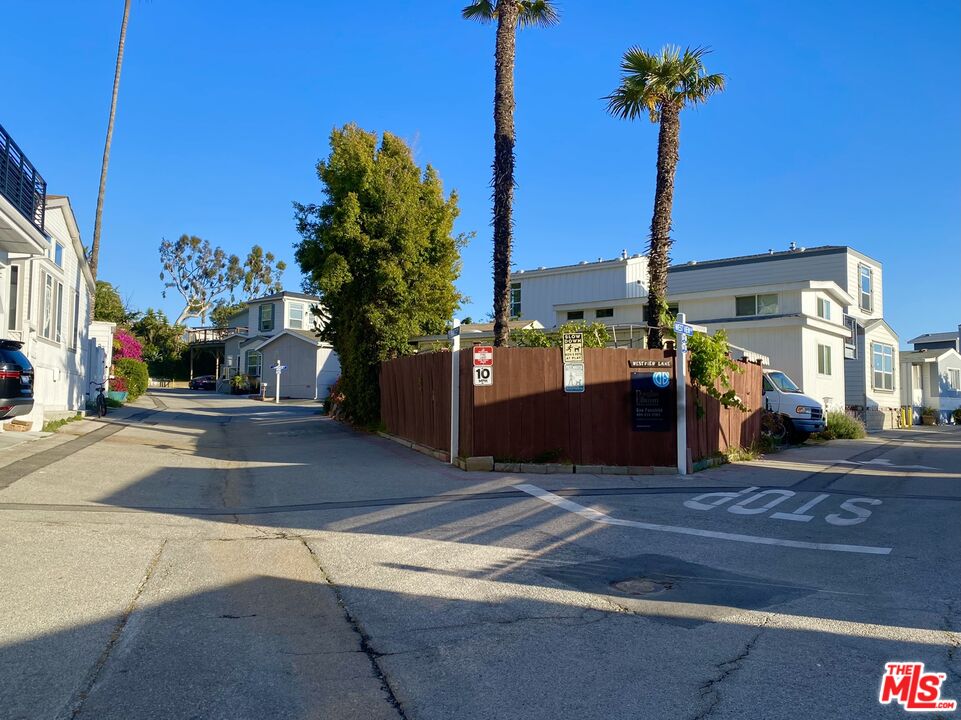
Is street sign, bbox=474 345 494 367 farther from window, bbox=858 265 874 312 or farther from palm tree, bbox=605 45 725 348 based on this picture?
window, bbox=858 265 874 312

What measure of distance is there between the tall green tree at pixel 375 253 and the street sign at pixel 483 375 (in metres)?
7.81

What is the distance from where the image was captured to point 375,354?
21297 mm

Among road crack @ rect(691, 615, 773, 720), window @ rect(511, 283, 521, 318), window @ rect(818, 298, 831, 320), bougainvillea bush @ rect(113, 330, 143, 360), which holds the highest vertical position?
window @ rect(511, 283, 521, 318)

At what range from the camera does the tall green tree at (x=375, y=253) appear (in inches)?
818


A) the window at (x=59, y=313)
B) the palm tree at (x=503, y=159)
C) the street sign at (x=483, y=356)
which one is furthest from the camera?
the window at (x=59, y=313)

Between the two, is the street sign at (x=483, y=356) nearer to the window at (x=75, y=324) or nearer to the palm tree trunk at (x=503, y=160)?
the palm tree trunk at (x=503, y=160)

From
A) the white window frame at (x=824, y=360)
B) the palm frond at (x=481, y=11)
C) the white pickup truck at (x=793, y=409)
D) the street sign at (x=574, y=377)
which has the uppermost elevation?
the palm frond at (x=481, y=11)

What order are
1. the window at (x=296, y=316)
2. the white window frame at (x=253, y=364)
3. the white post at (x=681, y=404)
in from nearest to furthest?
the white post at (x=681, y=404), the white window frame at (x=253, y=364), the window at (x=296, y=316)

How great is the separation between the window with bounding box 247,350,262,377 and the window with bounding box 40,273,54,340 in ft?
108

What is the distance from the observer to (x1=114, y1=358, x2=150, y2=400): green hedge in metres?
34.6

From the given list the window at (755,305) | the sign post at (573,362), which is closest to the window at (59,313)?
the sign post at (573,362)

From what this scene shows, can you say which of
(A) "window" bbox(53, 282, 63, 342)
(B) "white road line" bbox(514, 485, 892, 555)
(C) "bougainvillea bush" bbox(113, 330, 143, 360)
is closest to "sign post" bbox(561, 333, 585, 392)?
(B) "white road line" bbox(514, 485, 892, 555)

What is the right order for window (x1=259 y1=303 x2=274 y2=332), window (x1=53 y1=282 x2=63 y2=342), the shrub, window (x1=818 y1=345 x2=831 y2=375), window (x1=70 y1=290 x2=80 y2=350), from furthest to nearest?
window (x1=259 y1=303 x2=274 y2=332)
window (x1=818 y1=345 x2=831 y2=375)
the shrub
window (x1=70 y1=290 x2=80 y2=350)
window (x1=53 y1=282 x2=63 y2=342)

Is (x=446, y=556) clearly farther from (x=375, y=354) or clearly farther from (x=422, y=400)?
(x=375, y=354)
